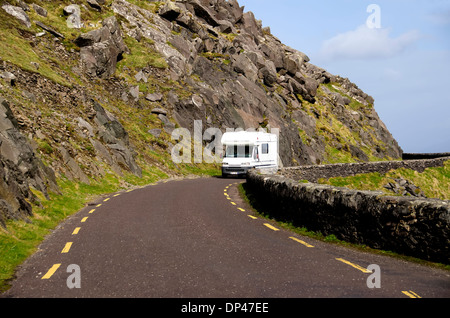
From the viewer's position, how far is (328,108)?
70125 millimetres

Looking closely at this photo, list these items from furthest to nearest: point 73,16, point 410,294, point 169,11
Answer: point 169,11 → point 73,16 → point 410,294

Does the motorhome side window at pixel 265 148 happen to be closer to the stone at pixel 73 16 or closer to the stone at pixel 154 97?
the stone at pixel 154 97

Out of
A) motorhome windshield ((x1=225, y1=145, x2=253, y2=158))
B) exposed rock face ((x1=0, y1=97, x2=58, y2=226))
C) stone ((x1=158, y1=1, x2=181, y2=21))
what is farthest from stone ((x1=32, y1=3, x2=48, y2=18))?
exposed rock face ((x1=0, y1=97, x2=58, y2=226))

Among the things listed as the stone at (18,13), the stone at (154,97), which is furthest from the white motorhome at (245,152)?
the stone at (18,13)

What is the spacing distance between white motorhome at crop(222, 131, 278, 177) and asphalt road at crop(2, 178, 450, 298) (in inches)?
713

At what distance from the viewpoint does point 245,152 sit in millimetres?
29500

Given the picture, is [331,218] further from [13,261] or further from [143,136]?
[143,136]

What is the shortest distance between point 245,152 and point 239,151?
1.69ft

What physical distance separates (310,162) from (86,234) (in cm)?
4493

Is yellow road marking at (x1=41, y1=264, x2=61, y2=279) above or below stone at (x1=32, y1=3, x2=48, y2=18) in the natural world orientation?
below

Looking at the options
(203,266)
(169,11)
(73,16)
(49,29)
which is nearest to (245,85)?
(169,11)

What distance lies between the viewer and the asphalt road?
549cm

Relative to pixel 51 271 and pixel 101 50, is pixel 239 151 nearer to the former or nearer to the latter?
pixel 101 50

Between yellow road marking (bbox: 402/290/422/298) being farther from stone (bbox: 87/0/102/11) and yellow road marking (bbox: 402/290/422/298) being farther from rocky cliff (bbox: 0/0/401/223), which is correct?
stone (bbox: 87/0/102/11)
